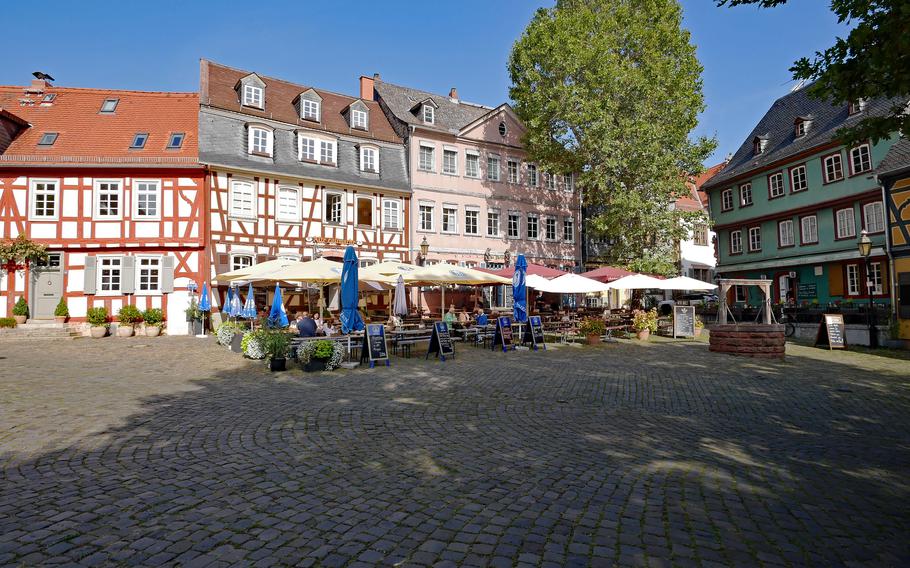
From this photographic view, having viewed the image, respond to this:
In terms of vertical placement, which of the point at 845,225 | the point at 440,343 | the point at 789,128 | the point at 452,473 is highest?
the point at 789,128

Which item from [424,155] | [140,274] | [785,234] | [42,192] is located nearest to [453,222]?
[424,155]

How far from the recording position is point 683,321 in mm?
20297

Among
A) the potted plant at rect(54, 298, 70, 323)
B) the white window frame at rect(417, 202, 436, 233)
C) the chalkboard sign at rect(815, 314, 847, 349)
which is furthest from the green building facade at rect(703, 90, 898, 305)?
the potted plant at rect(54, 298, 70, 323)

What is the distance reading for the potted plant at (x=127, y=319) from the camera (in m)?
20.5

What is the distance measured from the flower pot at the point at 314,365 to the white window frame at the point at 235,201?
1423 cm

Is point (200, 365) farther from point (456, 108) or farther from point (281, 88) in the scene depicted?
point (456, 108)

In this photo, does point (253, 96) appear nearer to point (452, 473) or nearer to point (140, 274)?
point (140, 274)

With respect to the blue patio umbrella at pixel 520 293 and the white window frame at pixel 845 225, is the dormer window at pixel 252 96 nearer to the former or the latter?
the blue patio umbrella at pixel 520 293

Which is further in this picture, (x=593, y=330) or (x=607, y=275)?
(x=607, y=275)

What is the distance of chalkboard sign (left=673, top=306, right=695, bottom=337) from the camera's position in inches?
792

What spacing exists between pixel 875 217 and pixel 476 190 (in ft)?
61.1

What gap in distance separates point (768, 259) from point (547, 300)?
39.8ft

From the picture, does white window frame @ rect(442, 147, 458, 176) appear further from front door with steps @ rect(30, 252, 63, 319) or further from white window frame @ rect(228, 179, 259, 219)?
front door with steps @ rect(30, 252, 63, 319)

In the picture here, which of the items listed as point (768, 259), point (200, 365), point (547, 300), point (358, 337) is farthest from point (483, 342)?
point (768, 259)
